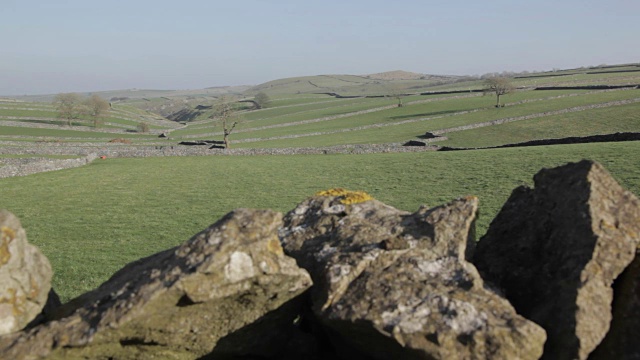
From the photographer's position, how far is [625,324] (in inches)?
205

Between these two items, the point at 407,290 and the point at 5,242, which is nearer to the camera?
the point at 407,290

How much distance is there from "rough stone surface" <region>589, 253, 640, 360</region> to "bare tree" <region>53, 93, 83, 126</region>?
134 metres

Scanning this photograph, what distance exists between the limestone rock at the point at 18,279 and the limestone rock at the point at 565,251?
619cm

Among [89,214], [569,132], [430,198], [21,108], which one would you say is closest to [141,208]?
[89,214]

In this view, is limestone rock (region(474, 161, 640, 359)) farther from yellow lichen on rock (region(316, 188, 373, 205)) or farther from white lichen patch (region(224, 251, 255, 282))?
white lichen patch (region(224, 251, 255, 282))

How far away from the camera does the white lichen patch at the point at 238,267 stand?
5523 mm

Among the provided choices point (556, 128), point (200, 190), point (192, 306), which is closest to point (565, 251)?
point (192, 306)

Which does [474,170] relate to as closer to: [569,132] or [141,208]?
[141,208]

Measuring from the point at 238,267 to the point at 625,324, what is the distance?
4.52 metres

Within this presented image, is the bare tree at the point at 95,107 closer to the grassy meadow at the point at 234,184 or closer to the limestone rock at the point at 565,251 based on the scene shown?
the grassy meadow at the point at 234,184

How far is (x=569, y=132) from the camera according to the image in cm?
5797

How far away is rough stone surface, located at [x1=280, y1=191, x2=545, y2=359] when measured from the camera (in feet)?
16.4

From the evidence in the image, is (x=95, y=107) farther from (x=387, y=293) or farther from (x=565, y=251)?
(x=565, y=251)

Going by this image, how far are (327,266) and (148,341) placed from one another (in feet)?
7.98
